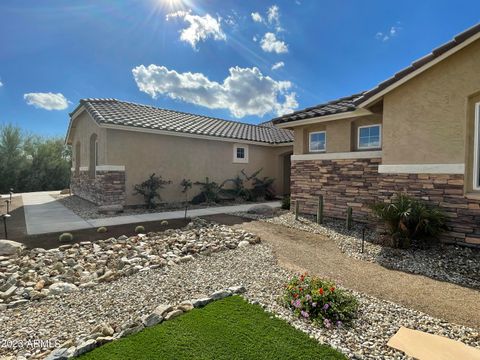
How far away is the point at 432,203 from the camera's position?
21.2 ft

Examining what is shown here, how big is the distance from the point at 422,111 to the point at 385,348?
6330mm

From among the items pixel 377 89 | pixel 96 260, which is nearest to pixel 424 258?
pixel 377 89

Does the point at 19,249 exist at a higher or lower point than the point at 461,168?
lower

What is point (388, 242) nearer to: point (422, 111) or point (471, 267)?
point (471, 267)

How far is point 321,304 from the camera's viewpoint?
3.41m

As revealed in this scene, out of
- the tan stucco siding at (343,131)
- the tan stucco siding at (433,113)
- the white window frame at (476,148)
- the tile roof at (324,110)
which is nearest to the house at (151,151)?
the tile roof at (324,110)

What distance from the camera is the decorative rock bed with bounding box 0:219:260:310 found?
4539 mm

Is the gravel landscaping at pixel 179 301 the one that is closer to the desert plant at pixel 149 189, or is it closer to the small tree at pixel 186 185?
the desert plant at pixel 149 189

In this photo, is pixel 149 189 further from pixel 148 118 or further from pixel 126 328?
pixel 126 328

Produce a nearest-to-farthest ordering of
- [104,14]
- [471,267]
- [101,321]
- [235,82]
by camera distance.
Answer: [101,321]
[471,267]
[104,14]
[235,82]

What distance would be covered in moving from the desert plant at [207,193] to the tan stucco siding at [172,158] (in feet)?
1.00

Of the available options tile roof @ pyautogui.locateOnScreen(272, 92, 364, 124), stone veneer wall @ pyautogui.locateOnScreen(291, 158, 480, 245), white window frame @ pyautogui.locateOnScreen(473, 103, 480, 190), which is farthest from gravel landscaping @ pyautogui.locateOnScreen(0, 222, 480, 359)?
tile roof @ pyautogui.locateOnScreen(272, 92, 364, 124)

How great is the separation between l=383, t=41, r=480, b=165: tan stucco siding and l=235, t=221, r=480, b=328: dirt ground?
332 centimetres

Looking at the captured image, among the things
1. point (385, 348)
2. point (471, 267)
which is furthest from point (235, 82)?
point (385, 348)
